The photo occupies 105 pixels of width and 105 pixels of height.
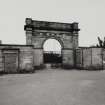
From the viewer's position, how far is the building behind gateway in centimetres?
1243

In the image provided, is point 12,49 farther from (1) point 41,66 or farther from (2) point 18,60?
(1) point 41,66

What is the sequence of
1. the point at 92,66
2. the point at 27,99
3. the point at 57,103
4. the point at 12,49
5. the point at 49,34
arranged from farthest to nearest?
the point at 49,34 < the point at 92,66 < the point at 12,49 < the point at 27,99 < the point at 57,103

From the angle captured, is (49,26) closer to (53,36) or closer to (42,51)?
(53,36)

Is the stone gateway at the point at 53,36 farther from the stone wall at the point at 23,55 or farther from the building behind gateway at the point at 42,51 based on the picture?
the stone wall at the point at 23,55

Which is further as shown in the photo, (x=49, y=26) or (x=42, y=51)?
(x=49, y=26)

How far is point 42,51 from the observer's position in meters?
15.9

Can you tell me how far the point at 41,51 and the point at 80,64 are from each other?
5316 millimetres

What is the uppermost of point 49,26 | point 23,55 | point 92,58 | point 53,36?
point 49,26

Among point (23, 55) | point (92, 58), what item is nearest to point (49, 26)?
point (23, 55)

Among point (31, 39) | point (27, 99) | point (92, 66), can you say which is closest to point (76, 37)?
point (92, 66)

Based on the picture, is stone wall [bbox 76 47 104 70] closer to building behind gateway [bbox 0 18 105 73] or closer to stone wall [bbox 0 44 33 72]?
building behind gateway [bbox 0 18 105 73]

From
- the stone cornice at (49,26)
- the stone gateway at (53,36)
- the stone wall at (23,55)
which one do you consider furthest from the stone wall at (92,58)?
the stone wall at (23,55)

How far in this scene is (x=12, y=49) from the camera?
12500mm

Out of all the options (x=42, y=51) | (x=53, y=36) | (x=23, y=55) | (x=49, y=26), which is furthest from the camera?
(x=49, y=26)
